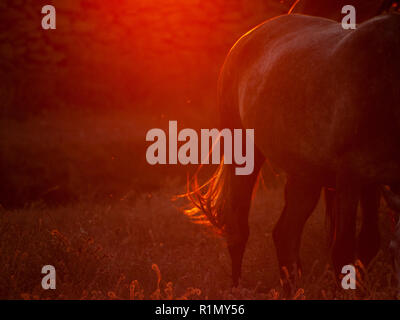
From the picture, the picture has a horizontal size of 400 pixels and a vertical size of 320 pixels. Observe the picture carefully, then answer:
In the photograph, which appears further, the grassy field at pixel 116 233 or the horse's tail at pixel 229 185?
the horse's tail at pixel 229 185

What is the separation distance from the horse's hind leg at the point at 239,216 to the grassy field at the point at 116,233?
0.22 metres

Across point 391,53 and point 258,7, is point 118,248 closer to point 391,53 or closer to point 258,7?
point 391,53

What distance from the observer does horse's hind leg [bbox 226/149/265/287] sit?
418 centimetres

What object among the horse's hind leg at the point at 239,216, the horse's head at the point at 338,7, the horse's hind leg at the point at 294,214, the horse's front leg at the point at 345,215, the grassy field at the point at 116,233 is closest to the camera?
the horse's front leg at the point at 345,215

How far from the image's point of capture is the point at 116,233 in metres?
5.33

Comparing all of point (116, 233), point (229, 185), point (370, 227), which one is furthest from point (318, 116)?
point (116, 233)

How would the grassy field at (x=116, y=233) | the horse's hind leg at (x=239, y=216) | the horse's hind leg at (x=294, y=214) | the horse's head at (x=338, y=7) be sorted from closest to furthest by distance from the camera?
the horse's hind leg at (x=294, y=214)
the grassy field at (x=116, y=233)
the horse's head at (x=338, y=7)
the horse's hind leg at (x=239, y=216)

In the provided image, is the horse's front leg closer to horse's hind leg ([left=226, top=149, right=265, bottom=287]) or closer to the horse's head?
horse's hind leg ([left=226, top=149, right=265, bottom=287])

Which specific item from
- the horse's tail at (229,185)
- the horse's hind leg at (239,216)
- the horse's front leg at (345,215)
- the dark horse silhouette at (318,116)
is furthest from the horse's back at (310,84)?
the horse's hind leg at (239,216)

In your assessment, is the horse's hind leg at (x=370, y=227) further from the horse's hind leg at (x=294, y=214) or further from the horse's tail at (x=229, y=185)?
the horse's tail at (x=229, y=185)

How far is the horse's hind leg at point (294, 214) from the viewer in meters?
3.34

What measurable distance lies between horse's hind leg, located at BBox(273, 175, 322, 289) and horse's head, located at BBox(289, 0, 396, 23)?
1372 millimetres

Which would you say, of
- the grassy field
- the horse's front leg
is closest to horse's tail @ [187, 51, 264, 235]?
the grassy field

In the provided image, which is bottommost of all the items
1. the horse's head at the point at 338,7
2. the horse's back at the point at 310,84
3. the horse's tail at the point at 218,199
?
the horse's tail at the point at 218,199
